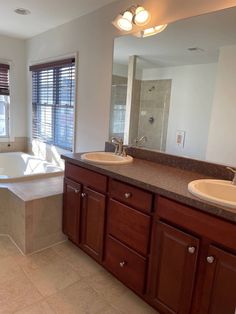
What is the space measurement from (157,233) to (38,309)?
3.04ft

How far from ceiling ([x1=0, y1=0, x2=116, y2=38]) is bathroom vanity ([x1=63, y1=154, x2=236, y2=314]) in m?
1.52

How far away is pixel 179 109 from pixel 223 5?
2.37 ft

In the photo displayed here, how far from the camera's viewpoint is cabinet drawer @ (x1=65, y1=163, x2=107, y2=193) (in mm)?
1822

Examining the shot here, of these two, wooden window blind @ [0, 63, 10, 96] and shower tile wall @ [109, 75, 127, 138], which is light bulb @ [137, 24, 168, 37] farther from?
wooden window blind @ [0, 63, 10, 96]

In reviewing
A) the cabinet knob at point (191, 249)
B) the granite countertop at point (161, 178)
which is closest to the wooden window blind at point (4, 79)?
the granite countertop at point (161, 178)

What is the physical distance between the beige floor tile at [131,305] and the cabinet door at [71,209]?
0.61 m

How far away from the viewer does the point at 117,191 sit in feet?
5.58

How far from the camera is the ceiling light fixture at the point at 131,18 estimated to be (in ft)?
6.67

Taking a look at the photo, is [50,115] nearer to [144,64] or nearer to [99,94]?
[99,94]

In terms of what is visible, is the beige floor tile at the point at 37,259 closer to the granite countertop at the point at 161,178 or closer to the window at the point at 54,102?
the granite countertop at the point at 161,178

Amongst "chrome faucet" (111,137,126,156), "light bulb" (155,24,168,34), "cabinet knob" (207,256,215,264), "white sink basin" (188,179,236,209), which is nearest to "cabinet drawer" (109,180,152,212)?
"white sink basin" (188,179,236,209)

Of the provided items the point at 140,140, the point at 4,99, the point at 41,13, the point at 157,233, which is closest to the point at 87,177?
the point at 140,140

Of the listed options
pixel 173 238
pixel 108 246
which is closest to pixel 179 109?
pixel 173 238

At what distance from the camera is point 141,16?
2039 mm
